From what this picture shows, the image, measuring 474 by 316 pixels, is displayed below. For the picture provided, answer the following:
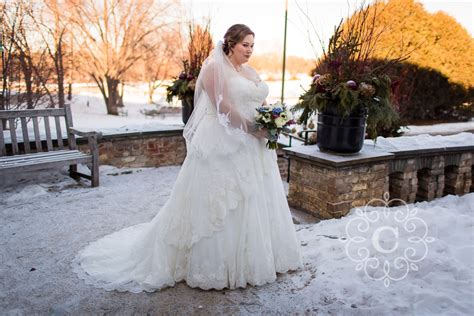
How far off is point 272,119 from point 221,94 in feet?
1.41

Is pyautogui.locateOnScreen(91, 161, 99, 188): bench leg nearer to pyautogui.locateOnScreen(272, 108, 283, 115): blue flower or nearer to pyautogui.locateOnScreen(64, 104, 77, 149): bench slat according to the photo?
pyautogui.locateOnScreen(64, 104, 77, 149): bench slat

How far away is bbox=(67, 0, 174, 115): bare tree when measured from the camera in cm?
1416

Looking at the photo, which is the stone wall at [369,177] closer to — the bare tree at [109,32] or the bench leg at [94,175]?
the bench leg at [94,175]

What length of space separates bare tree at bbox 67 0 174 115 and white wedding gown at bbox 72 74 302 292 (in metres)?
12.9

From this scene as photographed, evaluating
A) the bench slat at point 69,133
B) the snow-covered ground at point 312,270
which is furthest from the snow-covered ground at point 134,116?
the snow-covered ground at point 312,270

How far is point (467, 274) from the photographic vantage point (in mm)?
2660

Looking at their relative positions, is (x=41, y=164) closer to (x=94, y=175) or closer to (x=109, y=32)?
(x=94, y=175)

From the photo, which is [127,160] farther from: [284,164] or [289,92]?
[289,92]

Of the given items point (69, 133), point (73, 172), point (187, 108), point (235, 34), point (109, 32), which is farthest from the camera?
A: point (109, 32)

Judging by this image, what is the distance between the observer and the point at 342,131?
418 centimetres

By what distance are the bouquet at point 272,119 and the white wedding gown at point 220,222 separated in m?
0.10

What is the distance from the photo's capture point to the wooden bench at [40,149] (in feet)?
15.6

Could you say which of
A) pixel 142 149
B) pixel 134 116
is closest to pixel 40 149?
pixel 142 149

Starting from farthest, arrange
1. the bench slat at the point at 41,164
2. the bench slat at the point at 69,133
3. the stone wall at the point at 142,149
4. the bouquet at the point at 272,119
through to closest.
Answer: the stone wall at the point at 142,149 → the bench slat at the point at 69,133 → the bench slat at the point at 41,164 → the bouquet at the point at 272,119
